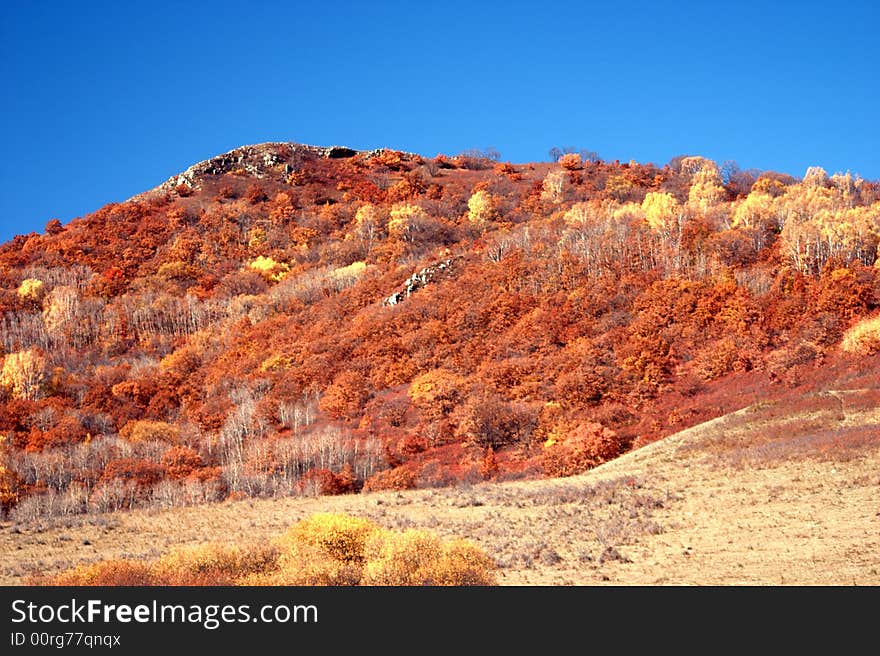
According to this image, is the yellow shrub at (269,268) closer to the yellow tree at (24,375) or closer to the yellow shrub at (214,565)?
the yellow tree at (24,375)

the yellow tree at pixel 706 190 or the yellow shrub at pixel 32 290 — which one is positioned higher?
the yellow tree at pixel 706 190

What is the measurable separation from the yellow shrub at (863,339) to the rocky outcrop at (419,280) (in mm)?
42491

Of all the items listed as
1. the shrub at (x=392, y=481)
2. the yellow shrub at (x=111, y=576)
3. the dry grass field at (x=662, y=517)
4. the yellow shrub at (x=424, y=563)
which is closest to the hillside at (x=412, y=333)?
the shrub at (x=392, y=481)

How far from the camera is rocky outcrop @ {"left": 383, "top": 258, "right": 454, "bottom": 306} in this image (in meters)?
87.6

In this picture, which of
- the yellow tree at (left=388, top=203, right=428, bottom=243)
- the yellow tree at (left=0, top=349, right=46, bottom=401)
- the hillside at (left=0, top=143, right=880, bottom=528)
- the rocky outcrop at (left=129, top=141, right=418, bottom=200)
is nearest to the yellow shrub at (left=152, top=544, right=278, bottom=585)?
the hillside at (left=0, top=143, right=880, bottom=528)

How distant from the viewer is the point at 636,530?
3041 cm

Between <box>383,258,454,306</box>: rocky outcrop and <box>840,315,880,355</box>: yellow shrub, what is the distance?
4249cm

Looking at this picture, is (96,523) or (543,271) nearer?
(96,523)

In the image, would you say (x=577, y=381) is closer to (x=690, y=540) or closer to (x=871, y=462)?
(x=871, y=462)

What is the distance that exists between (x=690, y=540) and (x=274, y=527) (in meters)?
18.0

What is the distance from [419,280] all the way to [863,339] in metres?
45.2

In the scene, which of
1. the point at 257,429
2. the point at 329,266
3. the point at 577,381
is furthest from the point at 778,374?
the point at 329,266

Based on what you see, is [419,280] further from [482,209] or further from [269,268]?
[482,209]

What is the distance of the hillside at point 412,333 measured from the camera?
185ft
